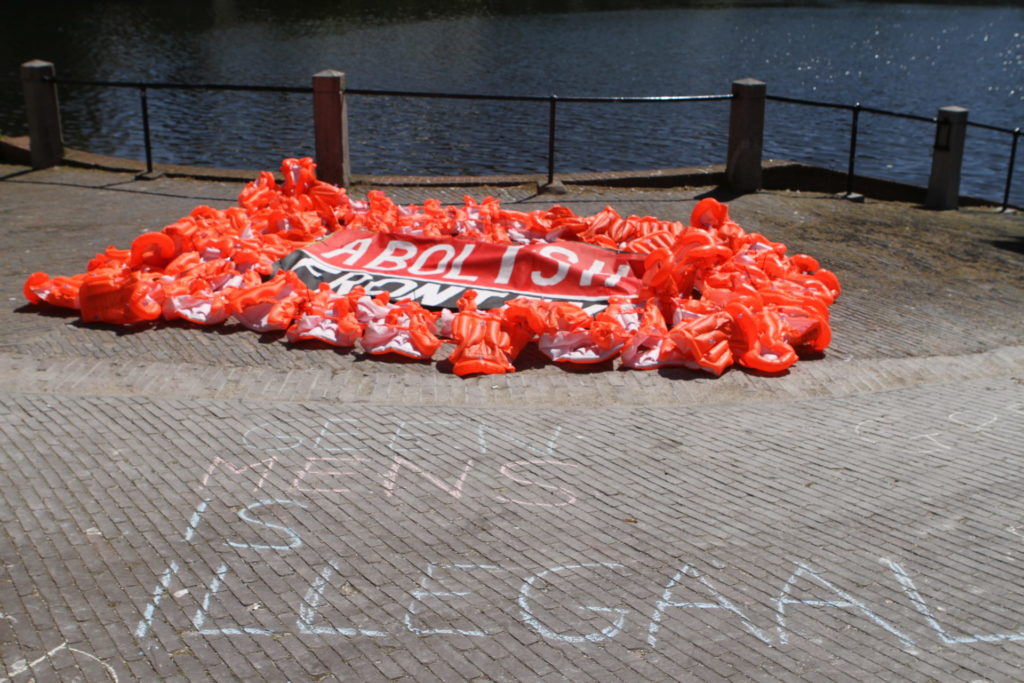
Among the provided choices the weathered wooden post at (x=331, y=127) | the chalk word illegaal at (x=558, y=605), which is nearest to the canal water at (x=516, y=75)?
the weathered wooden post at (x=331, y=127)

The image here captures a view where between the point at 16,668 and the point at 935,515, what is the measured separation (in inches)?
165

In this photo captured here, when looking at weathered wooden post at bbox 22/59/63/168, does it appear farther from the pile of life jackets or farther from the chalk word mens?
the chalk word mens

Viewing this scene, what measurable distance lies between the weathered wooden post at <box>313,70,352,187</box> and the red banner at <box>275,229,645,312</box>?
405 cm

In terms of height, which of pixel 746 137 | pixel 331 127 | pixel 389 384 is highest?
pixel 331 127

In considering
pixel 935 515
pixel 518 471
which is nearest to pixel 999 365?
pixel 935 515

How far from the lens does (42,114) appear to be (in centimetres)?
1365

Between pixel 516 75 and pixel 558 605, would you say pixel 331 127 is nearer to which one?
pixel 558 605

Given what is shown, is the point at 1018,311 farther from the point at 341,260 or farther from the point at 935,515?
the point at 341,260

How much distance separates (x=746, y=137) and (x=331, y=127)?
503cm

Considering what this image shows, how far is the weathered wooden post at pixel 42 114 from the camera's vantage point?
44.3ft

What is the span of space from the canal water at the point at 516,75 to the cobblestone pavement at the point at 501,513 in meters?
12.0

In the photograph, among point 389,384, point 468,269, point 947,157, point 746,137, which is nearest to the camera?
point 389,384

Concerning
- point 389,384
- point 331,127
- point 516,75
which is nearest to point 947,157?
point 331,127

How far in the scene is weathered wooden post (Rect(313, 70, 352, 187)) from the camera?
12484 millimetres
